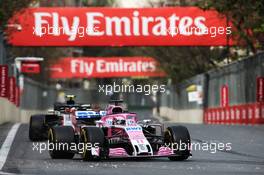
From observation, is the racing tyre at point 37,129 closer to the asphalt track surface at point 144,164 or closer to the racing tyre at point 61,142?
the asphalt track surface at point 144,164

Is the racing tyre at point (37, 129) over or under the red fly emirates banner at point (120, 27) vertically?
under

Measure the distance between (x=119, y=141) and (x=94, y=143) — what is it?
0.73m

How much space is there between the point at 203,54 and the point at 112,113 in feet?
141

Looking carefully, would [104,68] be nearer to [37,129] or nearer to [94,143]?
[37,129]

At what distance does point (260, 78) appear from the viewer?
1348 inches

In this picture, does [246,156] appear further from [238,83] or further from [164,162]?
[238,83]

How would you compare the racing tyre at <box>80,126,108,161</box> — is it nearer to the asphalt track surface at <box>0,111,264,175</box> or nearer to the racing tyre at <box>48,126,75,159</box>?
the asphalt track surface at <box>0,111,264,175</box>

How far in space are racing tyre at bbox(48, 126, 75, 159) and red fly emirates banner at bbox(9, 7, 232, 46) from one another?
2591 centimetres

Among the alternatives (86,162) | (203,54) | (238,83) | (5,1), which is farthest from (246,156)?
(203,54)

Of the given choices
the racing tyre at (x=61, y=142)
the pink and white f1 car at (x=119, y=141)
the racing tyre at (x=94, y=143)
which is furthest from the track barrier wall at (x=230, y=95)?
the racing tyre at (x=94, y=143)

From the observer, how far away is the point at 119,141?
1546 centimetres

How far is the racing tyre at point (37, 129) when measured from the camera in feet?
69.6

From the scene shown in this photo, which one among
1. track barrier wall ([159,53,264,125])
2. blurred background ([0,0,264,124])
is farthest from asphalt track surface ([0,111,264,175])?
track barrier wall ([159,53,264,125])

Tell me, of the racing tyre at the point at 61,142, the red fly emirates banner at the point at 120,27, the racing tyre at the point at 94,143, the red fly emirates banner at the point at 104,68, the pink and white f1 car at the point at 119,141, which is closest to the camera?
the racing tyre at the point at 94,143
